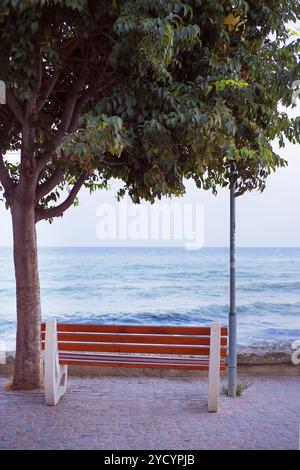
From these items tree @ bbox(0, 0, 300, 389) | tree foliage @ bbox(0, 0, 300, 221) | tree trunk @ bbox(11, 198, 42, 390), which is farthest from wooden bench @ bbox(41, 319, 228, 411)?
tree foliage @ bbox(0, 0, 300, 221)

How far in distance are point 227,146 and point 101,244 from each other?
163 ft

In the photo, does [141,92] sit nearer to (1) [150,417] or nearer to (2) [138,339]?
(2) [138,339]

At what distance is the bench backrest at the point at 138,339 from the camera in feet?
24.6

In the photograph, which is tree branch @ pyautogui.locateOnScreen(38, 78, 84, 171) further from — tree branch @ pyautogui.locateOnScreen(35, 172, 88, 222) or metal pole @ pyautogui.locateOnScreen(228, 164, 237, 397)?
metal pole @ pyautogui.locateOnScreen(228, 164, 237, 397)

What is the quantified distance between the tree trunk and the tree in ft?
0.04

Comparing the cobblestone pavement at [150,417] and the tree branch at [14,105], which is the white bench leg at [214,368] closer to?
the cobblestone pavement at [150,417]

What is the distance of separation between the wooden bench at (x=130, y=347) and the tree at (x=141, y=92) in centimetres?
77

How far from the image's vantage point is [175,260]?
178ft

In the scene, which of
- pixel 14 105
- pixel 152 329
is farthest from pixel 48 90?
pixel 152 329

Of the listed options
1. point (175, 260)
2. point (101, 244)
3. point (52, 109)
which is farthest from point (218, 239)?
point (52, 109)

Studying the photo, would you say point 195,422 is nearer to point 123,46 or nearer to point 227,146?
point 227,146

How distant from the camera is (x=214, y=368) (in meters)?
7.27

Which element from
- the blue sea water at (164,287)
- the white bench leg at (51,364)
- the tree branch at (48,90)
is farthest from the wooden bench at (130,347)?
the blue sea water at (164,287)

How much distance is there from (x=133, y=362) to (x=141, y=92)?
297 cm
